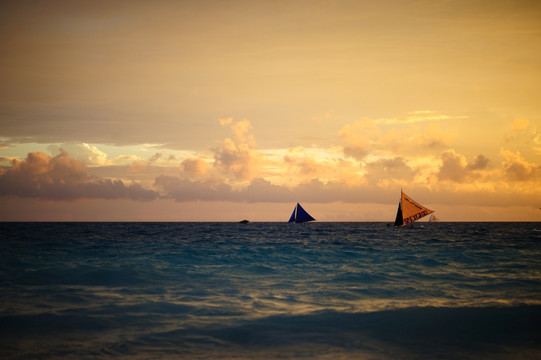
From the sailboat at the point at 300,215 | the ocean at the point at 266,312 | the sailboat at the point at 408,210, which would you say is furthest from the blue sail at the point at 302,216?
the ocean at the point at 266,312

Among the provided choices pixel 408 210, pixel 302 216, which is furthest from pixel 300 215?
pixel 408 210

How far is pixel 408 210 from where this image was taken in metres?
88.8

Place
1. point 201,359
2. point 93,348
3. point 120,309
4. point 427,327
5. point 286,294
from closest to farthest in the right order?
1. point 201,359
2. point 93,348
3. point 427,327
4. point 120,309
5. point 286,294

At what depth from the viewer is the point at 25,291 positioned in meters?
18.6

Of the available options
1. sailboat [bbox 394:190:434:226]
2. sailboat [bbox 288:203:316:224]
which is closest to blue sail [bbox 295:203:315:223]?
sailboat [bbox 288:203:316:224]

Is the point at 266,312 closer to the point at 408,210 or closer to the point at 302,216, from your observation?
the point at 408,210

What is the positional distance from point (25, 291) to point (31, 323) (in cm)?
631

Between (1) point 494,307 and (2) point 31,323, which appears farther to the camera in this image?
(1) point 494,307

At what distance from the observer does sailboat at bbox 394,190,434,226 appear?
87.8m

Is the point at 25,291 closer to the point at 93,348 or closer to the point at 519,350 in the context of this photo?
the point at 93,348

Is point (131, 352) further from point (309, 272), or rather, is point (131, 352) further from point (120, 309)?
Result: point (309, 272)

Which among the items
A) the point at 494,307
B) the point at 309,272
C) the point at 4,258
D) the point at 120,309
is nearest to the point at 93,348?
the point at 120,309

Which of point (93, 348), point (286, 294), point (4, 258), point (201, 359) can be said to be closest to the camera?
point (201, 359)

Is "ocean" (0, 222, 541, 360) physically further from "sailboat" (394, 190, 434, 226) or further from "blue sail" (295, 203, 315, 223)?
"blue sail" (295, 203, 315, 223)
